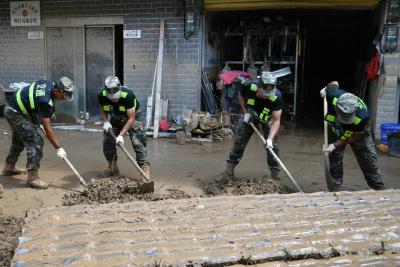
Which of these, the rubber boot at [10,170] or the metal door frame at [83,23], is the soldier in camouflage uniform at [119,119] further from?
the metal door frame at [83,23]

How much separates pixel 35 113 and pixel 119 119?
105 cm

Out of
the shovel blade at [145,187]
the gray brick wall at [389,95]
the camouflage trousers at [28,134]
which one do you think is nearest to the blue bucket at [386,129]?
the gray brick wall at [389,95]

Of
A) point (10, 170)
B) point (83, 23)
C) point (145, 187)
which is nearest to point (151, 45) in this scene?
point (83, 23)

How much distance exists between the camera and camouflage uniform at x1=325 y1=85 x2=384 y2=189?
16.6 ft

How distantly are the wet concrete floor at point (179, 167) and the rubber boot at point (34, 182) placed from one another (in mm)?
71

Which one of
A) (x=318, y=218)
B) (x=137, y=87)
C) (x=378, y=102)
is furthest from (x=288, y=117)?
(x=318, y=218)

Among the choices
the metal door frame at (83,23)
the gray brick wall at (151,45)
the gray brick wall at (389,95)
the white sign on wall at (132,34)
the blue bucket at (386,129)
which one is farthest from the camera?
the metal door frame at (83,23)

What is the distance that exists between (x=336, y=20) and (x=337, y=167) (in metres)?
10.0

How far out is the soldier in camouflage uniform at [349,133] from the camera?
4.84 metres

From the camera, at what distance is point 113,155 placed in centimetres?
627

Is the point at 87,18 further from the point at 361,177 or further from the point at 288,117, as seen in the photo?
the point at 361,177

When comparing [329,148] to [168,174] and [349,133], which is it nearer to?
[349,133]

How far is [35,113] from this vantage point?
560 centimetres

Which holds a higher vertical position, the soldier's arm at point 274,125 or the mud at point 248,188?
the soldier's arm at point 274,125
